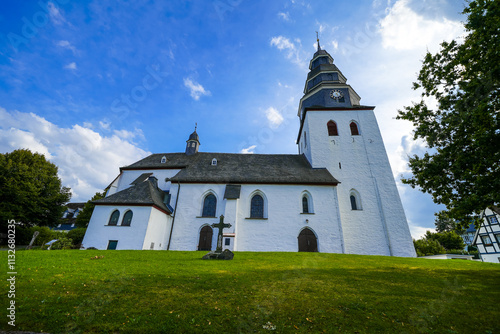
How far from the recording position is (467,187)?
10.1m

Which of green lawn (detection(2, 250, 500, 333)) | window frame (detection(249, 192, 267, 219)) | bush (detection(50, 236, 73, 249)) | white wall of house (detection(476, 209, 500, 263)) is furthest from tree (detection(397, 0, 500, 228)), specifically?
white wall of house (detection(476, 209, 500, 263))

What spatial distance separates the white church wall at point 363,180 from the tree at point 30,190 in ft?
117

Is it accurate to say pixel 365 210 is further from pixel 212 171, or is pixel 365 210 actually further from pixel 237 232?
pixel 212 171

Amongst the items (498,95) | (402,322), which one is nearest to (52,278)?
(402,322)

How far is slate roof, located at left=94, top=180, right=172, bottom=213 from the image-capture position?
18.3m

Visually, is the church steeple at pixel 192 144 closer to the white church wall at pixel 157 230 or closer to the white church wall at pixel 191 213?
the white church wall at pixel 191 213

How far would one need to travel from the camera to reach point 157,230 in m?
18.7

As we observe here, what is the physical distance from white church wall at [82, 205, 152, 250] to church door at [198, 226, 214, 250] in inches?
190

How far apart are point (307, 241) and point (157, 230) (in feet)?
43.3

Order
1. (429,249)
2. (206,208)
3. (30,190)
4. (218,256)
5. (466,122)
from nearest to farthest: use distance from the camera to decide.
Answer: (466,122)
(218,256)
(206,208)
(30,190)
(429,249)

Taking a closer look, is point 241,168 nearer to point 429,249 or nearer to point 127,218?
point 127,218

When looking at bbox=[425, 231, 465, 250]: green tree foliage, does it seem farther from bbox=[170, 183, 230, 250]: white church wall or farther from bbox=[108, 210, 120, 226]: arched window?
bbox=[108, 210, 120, 226]: arched window

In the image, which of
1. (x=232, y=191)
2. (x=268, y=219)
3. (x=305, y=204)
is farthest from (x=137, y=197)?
(x=305, y=204)

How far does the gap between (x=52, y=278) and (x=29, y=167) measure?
3142 cm
